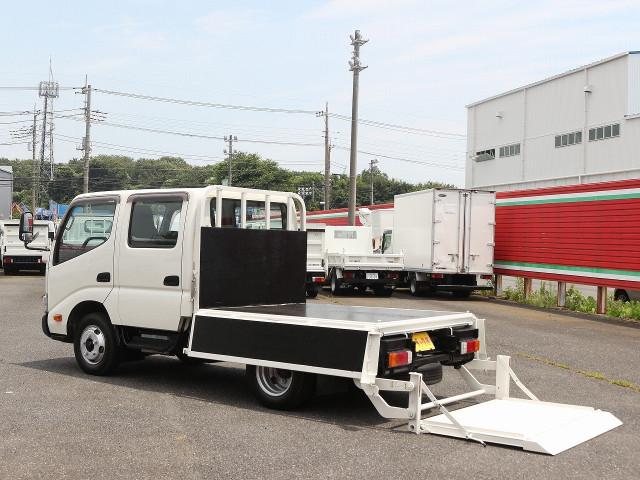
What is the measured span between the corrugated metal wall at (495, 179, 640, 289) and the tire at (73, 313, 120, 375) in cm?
1336

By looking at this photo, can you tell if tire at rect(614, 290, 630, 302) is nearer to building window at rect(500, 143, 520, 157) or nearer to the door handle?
the door handle

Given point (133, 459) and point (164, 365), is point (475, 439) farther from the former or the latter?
point (164, 365)

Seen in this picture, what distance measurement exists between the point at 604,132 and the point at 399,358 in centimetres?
4184

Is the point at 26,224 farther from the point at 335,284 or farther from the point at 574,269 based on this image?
the point at 574,269

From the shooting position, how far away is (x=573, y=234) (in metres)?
20.8

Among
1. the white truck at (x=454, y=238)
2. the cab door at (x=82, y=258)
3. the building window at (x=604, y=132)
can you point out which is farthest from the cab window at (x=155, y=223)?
the building window at (x=604, y=132)

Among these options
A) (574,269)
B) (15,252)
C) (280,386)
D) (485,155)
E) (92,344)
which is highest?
(485,155)

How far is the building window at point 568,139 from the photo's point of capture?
4719 centimetres

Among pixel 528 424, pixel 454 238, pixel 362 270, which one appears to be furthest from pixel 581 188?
pixel 528 424

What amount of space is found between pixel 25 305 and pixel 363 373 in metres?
14.1

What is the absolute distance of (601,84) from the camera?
148ft

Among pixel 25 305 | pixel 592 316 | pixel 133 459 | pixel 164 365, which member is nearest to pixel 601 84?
pixel 592 316

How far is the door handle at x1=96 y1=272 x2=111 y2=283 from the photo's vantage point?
9023mm

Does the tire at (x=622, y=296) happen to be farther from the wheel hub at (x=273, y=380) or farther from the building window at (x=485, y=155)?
the building window at (x=485, y=155)
